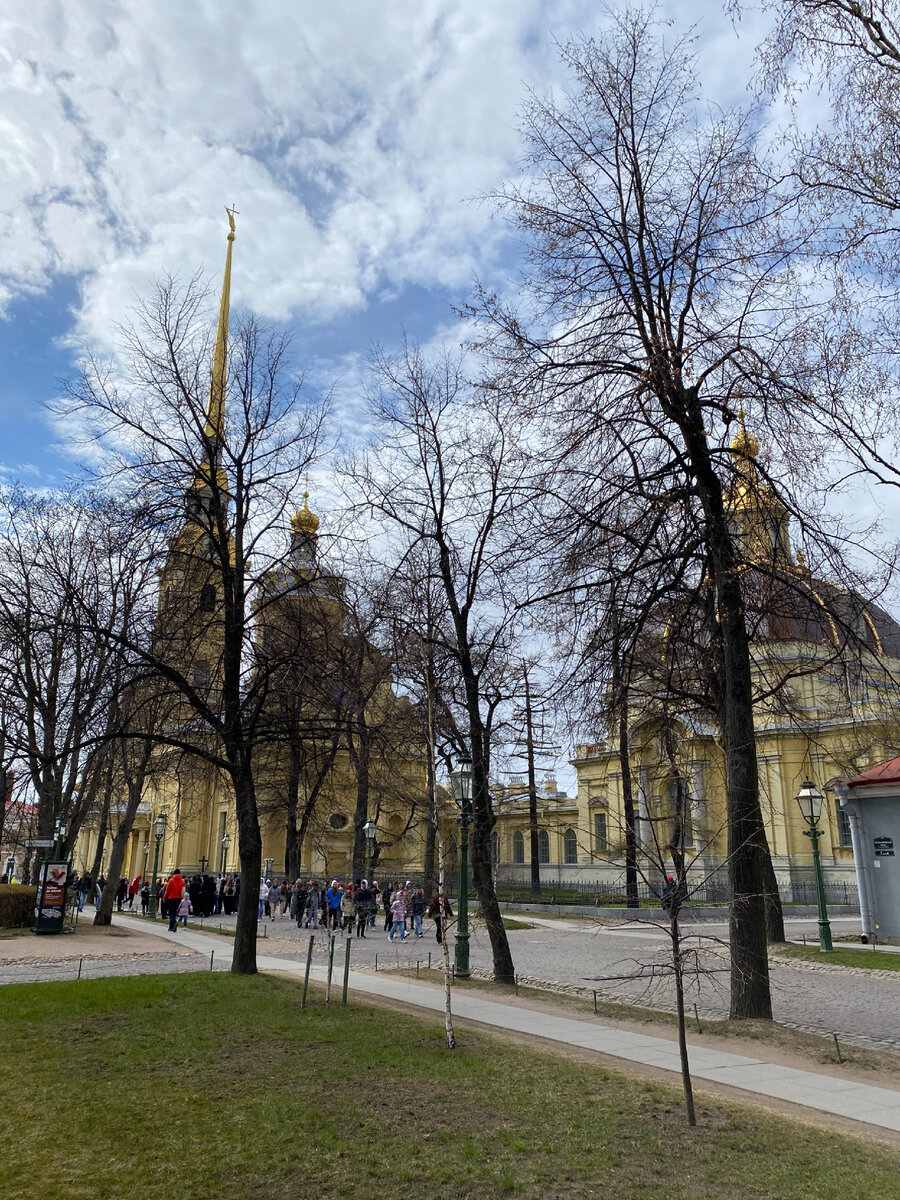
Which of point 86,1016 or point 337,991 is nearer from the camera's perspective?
point 86,1016

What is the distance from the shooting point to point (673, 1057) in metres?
10.3

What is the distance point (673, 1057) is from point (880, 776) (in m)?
18.2

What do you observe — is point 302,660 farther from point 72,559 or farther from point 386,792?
point 386,792

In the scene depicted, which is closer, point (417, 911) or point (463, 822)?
point (463, 822)

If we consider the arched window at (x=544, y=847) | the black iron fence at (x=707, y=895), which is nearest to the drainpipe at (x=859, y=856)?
the black iron fence at (x=707, y=895)

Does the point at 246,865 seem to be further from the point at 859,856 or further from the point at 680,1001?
the point at 859,856

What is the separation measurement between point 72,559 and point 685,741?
17134 millimetres

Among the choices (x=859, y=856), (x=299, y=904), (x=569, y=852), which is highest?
(x=569, y=852)

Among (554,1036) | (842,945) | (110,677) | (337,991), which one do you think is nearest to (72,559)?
(110,677)

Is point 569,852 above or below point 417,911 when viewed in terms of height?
above

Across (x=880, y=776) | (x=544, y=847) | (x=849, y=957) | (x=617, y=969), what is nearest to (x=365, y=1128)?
(x=617, y=969)

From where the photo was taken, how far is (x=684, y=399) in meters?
12.4

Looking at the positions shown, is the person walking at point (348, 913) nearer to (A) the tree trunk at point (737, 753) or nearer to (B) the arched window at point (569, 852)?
(A) the tree trunk at point (737, 753)

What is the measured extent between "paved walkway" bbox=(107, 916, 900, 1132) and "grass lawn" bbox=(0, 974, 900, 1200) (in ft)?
3.65
